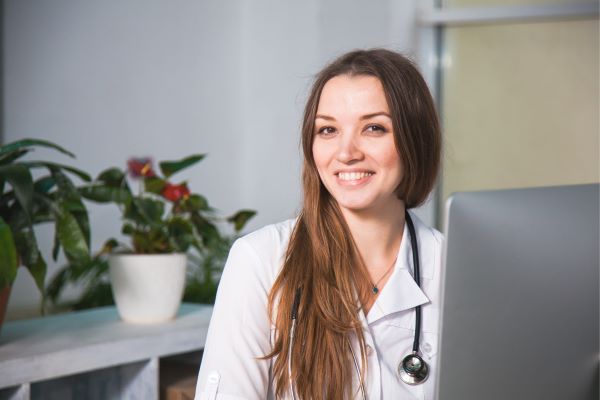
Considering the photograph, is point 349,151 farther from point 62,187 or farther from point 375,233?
point 62,187

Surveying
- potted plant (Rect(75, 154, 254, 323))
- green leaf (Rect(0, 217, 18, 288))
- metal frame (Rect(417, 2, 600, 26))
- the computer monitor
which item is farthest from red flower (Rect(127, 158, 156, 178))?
metal frame (Rect(417, 2, 600, 26))

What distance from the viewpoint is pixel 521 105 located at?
4.31 metres

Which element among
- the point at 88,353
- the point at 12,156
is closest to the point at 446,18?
the point at 12,156

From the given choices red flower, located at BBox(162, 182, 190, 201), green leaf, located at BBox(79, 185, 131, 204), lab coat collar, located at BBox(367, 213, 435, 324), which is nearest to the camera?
lab coat collar, located at BBox(367, 213, 435, 324)

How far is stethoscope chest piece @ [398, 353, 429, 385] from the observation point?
55.9 inches

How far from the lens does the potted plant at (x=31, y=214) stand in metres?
1.63

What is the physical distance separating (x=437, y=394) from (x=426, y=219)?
3710mm

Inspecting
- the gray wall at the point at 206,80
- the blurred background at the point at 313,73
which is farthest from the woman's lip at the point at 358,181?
the blurred background at the point at 313,73

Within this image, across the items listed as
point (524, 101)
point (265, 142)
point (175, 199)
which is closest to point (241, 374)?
point (175, 199)

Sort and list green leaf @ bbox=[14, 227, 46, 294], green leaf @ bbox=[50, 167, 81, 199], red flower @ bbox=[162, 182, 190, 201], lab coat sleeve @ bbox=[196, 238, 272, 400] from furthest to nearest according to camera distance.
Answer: red flower @ bbox=[162, 182, 190, 201] → green leaf @ bbox=[50, 167, 81, 199] → green leaf @ bbox=[14, 227, 46, 294] → lab coat sleeve @ bbox=[196, 238, 272, 400]

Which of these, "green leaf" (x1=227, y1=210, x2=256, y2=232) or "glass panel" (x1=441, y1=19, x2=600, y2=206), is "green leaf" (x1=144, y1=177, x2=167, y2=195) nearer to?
"green leaf" (x1=227, y1=210, x2=256, y2=232)

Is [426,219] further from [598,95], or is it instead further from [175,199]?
[175,199]

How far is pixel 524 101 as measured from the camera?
4301mm

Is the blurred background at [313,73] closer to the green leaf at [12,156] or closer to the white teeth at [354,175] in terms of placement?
the green leaf at [12,156]
